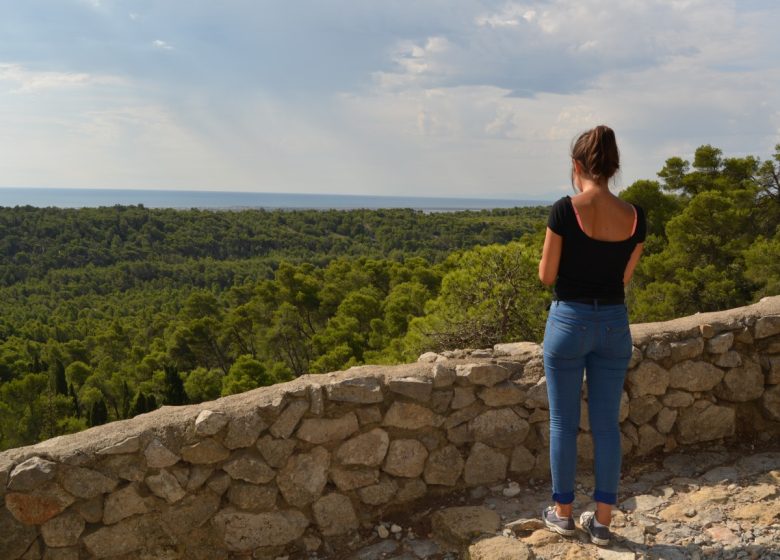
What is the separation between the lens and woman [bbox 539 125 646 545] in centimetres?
231

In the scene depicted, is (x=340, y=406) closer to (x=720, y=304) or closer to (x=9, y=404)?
(x=720, y=304)

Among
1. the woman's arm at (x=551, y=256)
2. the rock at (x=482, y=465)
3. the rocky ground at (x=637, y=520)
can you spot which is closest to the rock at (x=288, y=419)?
the rocky ground at (x=637, y=520)

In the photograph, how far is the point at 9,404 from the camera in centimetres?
2294

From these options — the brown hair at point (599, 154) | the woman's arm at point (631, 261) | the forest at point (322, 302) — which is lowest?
the forest at point (322, 302)

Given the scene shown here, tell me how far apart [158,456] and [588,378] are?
2001mm

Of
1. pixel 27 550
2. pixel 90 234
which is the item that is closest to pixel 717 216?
pixel 27 550

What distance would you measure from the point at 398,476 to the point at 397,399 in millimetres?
413

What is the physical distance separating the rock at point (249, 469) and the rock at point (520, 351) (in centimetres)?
145

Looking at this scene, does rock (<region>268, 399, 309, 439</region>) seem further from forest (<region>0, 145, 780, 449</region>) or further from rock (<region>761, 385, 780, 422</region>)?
forest (<region>0, 145, 780, 449</region>)

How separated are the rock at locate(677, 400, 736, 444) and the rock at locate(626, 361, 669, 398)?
0.29 metres

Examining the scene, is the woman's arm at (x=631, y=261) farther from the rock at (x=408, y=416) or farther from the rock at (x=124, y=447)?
the rock at (x=124, y=447)

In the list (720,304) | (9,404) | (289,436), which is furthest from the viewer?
(9,404)

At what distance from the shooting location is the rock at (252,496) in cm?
287

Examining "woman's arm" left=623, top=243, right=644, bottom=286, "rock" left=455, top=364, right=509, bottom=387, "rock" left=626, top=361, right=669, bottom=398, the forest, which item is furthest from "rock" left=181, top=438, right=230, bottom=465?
the forest
